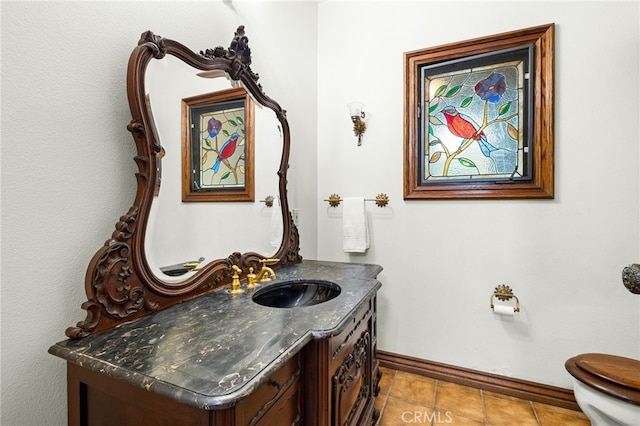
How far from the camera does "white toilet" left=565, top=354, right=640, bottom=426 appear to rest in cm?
116

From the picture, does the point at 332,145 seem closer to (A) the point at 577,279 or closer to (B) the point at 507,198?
(B) the point at 507,198

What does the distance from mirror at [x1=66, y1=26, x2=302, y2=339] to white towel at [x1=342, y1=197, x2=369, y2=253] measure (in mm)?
750

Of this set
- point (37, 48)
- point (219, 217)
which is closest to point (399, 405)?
point (219, 217)

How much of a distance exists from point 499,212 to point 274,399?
5.64 ft

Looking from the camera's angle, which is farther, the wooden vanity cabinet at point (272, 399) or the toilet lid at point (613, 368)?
the toilet lid at point (613, 368)

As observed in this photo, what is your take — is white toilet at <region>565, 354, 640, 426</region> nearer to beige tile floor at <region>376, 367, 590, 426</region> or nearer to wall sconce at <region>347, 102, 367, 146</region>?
beige tile floor at <region>376, 367, 590, 426</region>

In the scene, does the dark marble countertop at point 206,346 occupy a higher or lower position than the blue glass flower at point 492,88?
lower

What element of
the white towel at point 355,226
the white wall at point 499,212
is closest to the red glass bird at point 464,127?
the white wall at point 499,212

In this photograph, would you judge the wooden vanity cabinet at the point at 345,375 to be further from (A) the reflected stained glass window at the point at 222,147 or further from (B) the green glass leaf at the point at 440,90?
(B) the green glass leaf at the point at 440,90

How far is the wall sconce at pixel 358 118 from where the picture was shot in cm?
212

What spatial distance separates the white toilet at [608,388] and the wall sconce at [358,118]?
1770 millimetres

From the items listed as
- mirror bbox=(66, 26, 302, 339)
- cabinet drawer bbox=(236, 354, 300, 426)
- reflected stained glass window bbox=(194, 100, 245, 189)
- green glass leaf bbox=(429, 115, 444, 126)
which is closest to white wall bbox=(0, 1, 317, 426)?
mirror bbox=(66, 26, 302, 339)

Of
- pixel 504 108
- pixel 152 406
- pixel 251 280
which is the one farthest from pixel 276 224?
pixel 504 108

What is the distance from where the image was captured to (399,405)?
5.66 feet
